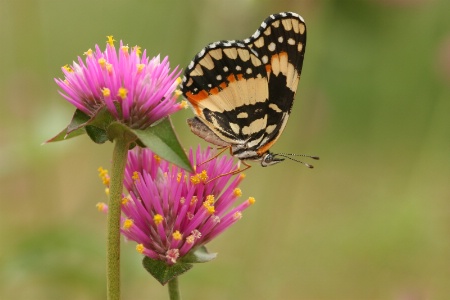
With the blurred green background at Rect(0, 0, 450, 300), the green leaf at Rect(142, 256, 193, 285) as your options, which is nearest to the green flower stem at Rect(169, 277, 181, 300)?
the green leaf at Rect(142, 256, 193, 285)

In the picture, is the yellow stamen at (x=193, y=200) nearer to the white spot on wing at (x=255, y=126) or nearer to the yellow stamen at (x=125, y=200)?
the yellow stamen at (x=125, y=200)

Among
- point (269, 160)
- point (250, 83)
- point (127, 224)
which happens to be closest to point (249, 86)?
point (250, 83)

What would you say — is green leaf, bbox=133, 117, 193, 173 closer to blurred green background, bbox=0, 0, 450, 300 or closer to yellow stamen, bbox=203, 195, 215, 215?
yellow stamen, bbox=203, 195, 215, 215

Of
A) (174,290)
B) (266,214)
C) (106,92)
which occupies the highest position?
(106,92)

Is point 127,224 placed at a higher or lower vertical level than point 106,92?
lower

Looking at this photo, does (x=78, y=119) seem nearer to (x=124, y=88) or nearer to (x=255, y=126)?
(x=124, y=88)

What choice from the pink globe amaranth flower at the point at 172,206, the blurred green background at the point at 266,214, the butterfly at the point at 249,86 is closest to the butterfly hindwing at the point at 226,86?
the butterfly at the point at 249,86

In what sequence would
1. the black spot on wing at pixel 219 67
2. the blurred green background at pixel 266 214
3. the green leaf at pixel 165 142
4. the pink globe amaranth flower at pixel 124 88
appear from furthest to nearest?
1. the blurred green background at pixel 266 214
2. the black spot on wing at pixel 219 67
3. the pink globe amaranth flower at pixel 124 88
4. the green leaf at pixel 165 142

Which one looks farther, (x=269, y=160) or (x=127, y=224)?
(x=269, y=160)

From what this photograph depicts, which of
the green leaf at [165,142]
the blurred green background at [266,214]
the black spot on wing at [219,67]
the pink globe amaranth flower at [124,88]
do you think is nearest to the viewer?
the green leaf at [165,142]
